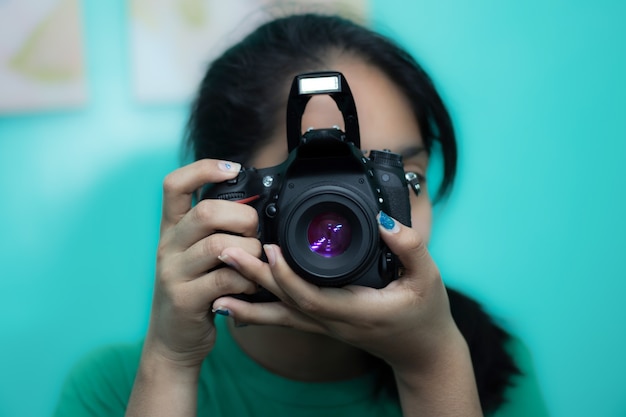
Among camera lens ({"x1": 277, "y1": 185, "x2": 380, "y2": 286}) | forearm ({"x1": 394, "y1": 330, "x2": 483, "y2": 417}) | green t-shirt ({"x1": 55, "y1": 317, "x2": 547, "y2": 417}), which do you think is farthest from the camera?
green t-shirt ({"x1": 55, "y1": 317, "x2": 547, "y2": 417})

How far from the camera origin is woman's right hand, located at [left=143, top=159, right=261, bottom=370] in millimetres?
629

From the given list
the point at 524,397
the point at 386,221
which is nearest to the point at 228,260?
the point at 386,221

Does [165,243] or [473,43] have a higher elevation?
[473,43]

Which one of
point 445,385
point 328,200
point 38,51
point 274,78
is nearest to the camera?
point 328,200

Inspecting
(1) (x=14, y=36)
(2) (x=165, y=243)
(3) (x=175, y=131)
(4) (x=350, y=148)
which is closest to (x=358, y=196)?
(4) (x=350, y=148)

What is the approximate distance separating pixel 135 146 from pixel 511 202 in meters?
0.62

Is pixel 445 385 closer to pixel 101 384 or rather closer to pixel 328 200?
pixel 328 200

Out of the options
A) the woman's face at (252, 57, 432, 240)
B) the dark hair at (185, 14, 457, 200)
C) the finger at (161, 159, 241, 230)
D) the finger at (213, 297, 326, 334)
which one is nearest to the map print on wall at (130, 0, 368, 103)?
the dark hair at (185, 14, 457, 200)

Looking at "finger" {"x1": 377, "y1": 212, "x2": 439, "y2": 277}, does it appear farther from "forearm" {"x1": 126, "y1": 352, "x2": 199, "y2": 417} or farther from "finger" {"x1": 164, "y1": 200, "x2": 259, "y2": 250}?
"forearm" {"x1": 126, "y1": 352, "x2": 199, "y2": 417}

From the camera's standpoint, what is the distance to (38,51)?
0.97 m

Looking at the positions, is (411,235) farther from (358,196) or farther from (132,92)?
(132,92)

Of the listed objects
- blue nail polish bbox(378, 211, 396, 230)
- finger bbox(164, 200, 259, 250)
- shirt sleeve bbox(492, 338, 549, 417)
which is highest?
blue nail polish bbox(378, 211, 396, 230)

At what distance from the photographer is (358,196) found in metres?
0.57

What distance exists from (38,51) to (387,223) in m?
0.67
